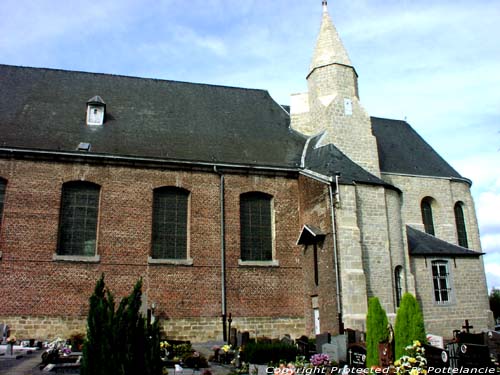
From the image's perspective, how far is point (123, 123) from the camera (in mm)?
18891

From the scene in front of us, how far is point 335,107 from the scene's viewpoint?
20016 millimetres

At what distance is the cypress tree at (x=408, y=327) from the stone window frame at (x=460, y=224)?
13498 millimetres

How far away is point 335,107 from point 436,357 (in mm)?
11819

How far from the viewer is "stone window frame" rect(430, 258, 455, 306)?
58.3 ft

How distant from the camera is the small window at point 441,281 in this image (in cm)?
1788

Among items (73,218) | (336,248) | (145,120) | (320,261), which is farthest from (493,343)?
(145,120)

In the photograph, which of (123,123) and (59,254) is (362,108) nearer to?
(123,123)

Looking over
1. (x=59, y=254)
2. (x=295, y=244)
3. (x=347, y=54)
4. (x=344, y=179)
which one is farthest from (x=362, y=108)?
(x=59, y=254)

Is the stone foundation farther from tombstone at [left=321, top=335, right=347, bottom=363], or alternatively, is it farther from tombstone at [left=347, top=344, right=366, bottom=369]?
tombstone at [left=347, top=344, right=366, bottom=369]

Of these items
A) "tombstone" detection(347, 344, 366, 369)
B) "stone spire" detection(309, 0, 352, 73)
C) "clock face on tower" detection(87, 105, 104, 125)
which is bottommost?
"tombstone" detection(347, 344, 366, 369)

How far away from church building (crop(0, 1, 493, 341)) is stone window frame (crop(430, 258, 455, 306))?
4cm

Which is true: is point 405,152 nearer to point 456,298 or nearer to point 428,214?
point 428,214

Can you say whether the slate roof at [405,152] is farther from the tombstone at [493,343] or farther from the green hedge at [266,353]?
the green hedge at [266,353]

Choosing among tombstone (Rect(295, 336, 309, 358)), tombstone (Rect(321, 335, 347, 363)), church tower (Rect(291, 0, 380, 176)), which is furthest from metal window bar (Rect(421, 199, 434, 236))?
tombstone (Rect(321, 335, 347, 363))
